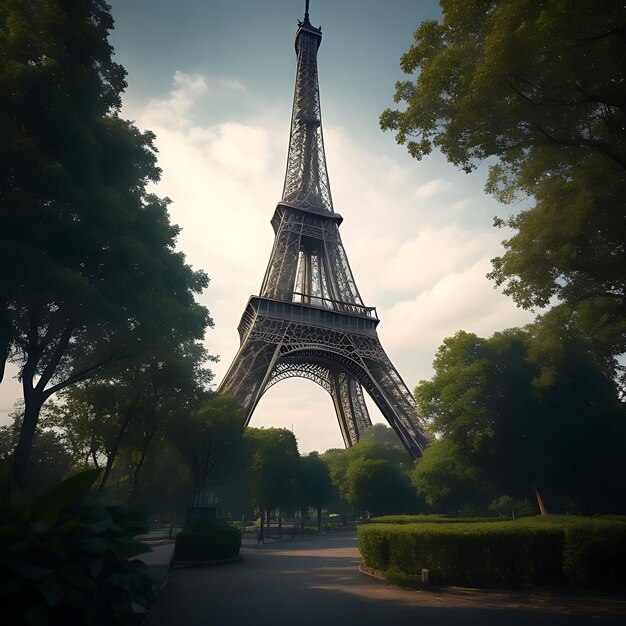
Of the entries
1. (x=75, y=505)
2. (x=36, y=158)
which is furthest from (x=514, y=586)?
(x=36, y=158)

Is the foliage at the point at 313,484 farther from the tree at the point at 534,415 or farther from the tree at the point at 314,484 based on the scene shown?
the tree at the point at 534,415

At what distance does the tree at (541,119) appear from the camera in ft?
26.0

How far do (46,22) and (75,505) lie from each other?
13053 mm

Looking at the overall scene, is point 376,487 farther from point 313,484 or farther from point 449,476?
point 449,476

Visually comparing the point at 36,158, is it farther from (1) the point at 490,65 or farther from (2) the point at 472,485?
(2) the point at 472,485

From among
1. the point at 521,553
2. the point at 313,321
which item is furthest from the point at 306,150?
the point at 521,553

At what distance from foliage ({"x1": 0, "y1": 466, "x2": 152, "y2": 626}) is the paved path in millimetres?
4857

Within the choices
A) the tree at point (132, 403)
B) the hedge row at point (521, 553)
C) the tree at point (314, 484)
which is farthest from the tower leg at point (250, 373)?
the hedge row at point (521, 553)

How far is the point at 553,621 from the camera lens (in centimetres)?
726

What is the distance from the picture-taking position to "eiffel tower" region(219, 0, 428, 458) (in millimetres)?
38094

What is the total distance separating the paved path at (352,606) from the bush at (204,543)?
5.33 metres

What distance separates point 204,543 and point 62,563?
16668 mm

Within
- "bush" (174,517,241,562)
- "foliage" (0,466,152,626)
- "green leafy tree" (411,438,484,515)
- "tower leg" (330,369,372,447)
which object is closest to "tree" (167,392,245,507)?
"bush" (174,517,241,562)

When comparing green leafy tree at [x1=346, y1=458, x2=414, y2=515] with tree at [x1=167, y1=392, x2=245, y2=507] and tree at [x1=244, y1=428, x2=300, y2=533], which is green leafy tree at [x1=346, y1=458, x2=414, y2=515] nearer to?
tree at [x1=244, y1=428, x2=300, y2=533]
